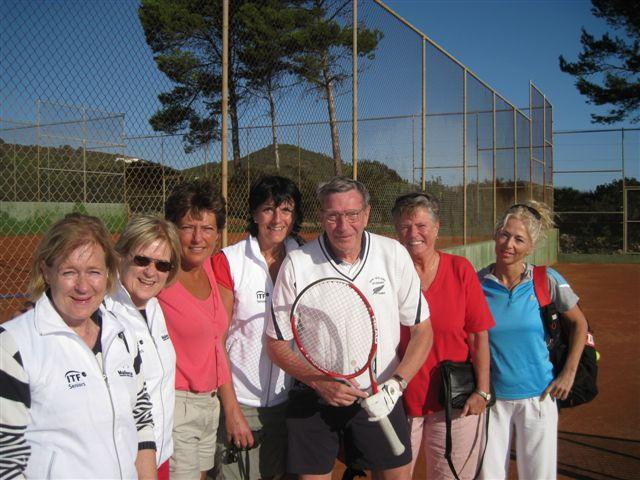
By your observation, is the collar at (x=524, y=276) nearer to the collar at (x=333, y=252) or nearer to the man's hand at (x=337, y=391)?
the collar at (x=333, y=252)

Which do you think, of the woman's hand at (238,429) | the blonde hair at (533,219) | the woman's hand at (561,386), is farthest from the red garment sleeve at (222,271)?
the woman's hand at (561,386)

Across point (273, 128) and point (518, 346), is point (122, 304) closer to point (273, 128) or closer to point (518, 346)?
point (518, 346)

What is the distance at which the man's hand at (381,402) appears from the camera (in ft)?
7.81

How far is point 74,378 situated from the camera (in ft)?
5.83

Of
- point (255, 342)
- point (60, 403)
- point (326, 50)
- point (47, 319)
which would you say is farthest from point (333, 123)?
point (60, 403)

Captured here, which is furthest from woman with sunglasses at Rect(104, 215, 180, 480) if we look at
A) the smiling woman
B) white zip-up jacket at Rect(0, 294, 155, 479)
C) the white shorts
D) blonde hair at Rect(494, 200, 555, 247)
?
blonde hair at Rect(494, 200, 555, 247)

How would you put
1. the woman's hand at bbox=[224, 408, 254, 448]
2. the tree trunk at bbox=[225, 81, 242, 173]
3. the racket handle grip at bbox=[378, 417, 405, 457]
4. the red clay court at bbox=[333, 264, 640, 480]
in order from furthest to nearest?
the tree trunk at bbox=[225, 81, 242, 173] → the red clay court at bbox=[333, 264, 640, 480] → the woman's hand at bbox=[224, 408, 254, 448] → the racket handle grip at bbox=[378, 417, 405, 457]

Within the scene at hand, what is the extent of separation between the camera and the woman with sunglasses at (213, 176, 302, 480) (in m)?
2.78

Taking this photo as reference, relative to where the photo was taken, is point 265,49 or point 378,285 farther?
point 265,49

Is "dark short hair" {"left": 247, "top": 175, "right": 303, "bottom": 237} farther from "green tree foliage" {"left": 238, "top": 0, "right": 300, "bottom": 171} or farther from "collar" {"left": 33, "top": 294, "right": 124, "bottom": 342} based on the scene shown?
"green tree foliage" {"left": 238, "top": 0, "right": 300, "bottom": 171}

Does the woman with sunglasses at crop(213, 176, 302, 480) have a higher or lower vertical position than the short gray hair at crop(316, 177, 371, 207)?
lower

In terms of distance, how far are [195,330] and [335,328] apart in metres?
0.65

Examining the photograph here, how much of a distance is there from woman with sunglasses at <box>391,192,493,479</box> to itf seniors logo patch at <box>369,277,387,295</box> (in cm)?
32

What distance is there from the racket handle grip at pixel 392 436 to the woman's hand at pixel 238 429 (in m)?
0.67
